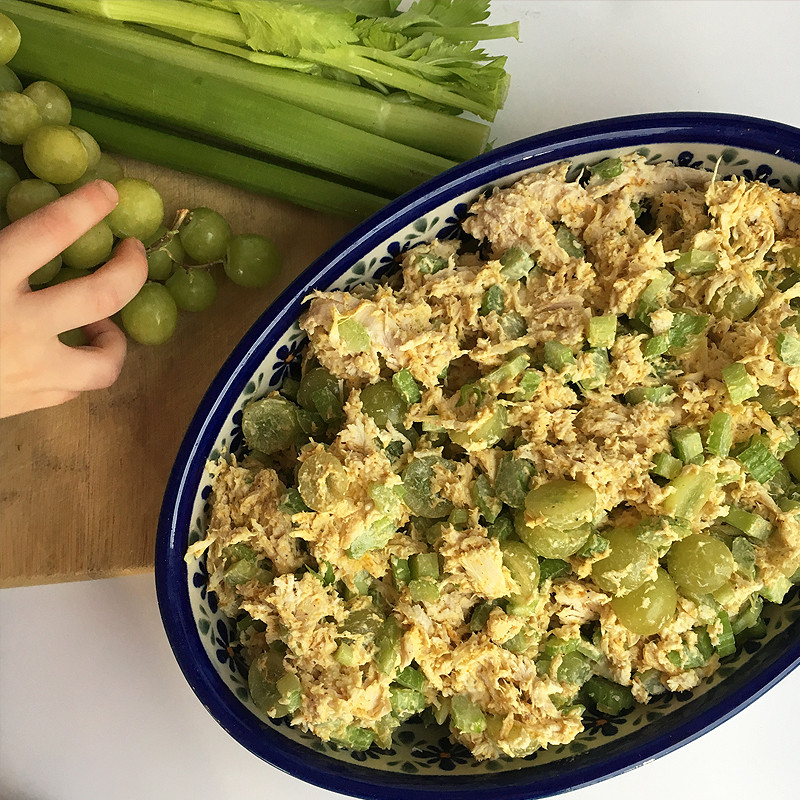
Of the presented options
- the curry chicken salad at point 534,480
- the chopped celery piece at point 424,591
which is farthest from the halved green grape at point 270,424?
the chopped celery piece at point 424,591

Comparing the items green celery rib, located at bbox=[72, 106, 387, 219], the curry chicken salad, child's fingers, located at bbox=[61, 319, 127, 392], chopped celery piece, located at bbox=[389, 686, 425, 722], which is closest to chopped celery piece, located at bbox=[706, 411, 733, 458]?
the curry chicken salad

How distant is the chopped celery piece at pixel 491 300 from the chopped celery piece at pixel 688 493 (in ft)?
1.69

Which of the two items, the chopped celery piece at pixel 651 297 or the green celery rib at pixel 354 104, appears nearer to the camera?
the chopped celery piece at pixel 651 297

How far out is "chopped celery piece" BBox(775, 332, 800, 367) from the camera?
1521mm

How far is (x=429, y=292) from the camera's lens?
163 centimetres

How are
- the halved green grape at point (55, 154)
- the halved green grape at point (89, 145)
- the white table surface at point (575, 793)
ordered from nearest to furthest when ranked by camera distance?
the halved green grape at point (55, 154)
the halved green grape at point (89, 145)
the white table surface at point (575, 793)

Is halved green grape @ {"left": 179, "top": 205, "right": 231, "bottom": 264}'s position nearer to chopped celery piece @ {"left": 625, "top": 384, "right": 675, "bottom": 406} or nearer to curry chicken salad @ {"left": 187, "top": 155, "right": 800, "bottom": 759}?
curry chicken salad @ {"left": 187, "top": 155, "right": 800, "bottom": 759}

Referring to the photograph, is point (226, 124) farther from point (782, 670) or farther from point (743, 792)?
point (743, 792)

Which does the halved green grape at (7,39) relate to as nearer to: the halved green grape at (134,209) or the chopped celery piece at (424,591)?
the halved green grape at (134,209)

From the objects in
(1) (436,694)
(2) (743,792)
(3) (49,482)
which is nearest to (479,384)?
(1) (436,694)

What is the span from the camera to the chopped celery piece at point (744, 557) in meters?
1.56

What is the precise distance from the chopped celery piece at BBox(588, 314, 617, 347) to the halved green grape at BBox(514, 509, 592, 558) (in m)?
0.37

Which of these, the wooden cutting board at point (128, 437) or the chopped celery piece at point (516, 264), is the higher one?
the chopped celery piece at point (516, 264)

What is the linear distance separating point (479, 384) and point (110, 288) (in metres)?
0.84
